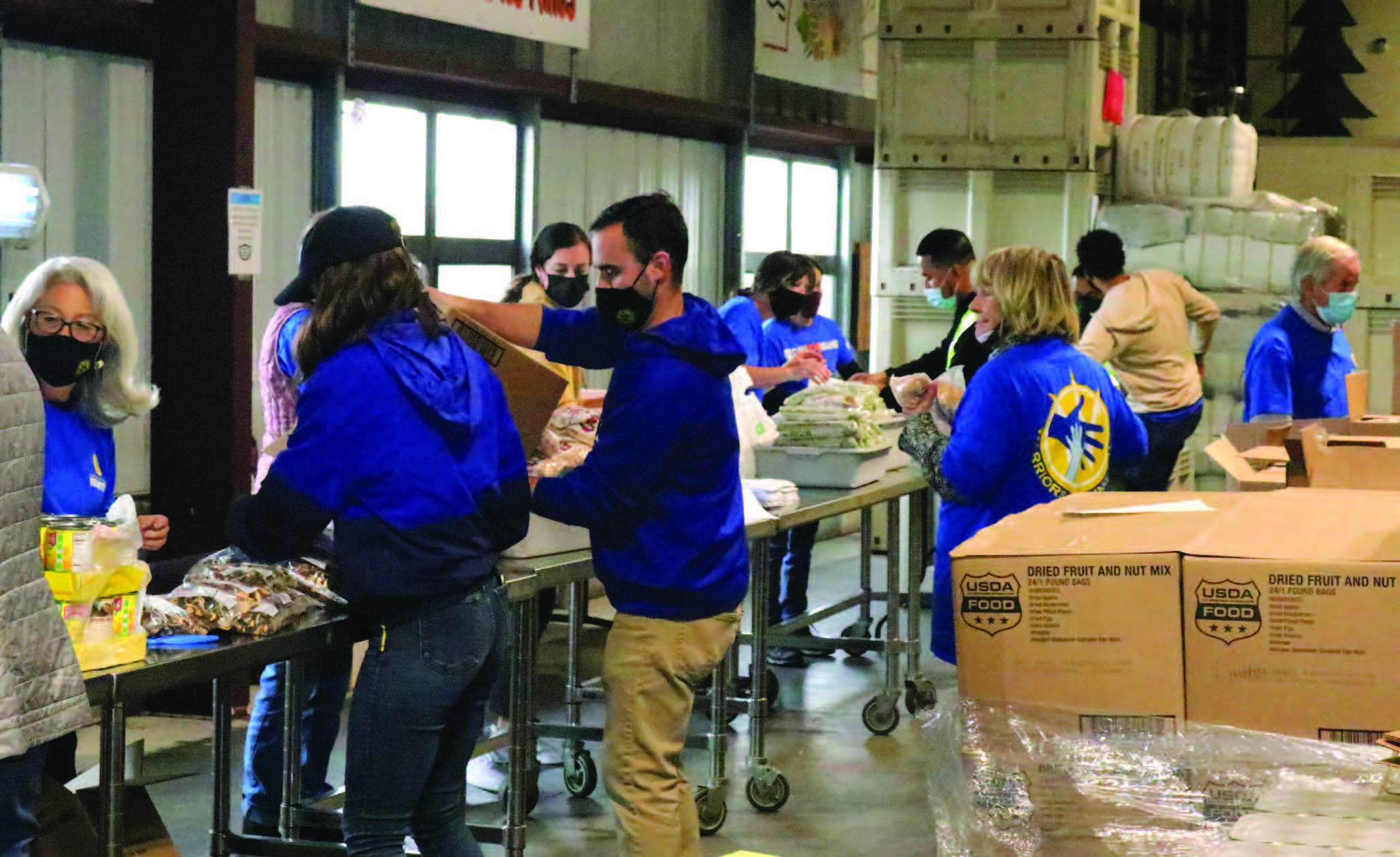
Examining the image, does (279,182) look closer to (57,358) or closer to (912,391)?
(912,391)

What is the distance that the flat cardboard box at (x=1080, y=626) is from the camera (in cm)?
253

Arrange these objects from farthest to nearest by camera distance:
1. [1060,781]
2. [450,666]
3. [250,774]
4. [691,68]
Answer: [691,68] → [250,774] → [450,666] → [1060,781]

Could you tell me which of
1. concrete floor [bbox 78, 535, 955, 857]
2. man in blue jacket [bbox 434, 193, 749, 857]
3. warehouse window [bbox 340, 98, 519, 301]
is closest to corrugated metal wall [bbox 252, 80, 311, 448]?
warehouse window [bbox 340, 98, 519, 301]

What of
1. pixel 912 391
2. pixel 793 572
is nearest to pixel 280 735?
pixel 912 391

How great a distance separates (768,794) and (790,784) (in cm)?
32

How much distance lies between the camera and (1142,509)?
2.97 m

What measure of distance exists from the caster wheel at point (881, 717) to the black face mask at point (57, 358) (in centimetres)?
328

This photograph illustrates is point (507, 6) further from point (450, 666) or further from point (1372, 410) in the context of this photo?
point (1372, 410)

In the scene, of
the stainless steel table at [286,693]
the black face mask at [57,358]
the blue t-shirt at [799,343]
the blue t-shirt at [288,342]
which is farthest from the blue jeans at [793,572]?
the black face mask at [57,358]

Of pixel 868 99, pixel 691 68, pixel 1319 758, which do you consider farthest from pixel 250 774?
pixel 868 99

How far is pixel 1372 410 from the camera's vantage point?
36.9 feet

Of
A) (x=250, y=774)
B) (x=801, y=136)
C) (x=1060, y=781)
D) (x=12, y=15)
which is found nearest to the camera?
(x=1060, y=781)

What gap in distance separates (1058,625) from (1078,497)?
657mm

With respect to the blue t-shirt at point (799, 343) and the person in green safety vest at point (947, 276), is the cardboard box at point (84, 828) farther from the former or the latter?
the person in green safety vest at point (947, 276)
